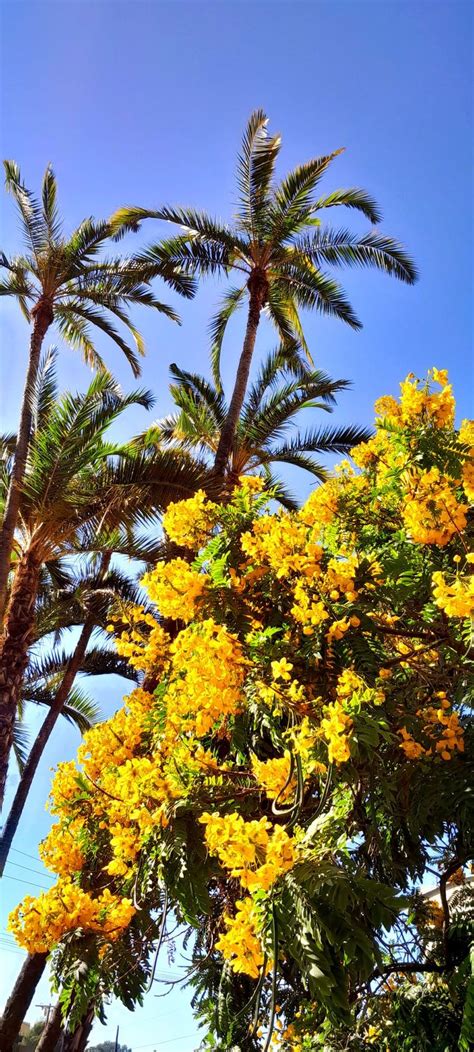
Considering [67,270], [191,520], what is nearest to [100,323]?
[67,270]

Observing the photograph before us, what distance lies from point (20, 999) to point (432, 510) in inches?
288

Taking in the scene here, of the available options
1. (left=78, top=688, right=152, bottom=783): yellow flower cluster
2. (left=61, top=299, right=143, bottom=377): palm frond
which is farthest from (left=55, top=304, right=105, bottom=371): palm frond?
(left=78, top=688, right=152, bottom=783): yellow flower cluster

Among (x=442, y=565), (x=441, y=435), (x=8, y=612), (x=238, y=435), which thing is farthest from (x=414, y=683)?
(x=238, y=435)

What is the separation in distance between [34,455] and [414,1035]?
6243 millimetres

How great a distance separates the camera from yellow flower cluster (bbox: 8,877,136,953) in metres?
4.26

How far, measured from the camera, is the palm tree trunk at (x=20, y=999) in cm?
788

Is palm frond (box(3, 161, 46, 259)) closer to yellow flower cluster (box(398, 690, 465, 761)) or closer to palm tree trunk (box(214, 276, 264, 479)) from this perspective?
palm tree trunk (box(214, 276, 264, 479))

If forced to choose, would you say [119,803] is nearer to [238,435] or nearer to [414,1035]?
[414,1035]

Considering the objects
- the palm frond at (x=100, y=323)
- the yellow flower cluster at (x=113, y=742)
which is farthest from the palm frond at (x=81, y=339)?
the yellow flower cluster at (x=113, y=742)

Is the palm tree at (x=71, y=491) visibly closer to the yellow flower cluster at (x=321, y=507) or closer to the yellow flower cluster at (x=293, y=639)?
the yellow flower cluster at (x=293, y=639)

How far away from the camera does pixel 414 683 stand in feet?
12.6

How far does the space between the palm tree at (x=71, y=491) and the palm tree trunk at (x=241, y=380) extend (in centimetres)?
37

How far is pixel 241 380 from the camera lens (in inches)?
372

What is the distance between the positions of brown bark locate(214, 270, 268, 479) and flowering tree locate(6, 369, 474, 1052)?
4.60 metres
